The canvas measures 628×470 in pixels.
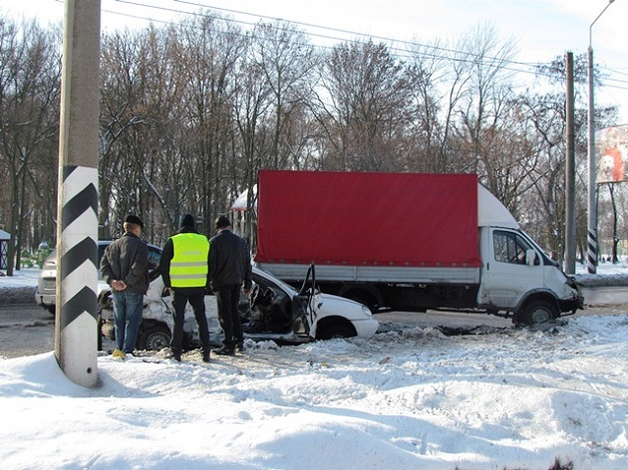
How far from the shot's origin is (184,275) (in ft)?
24.0

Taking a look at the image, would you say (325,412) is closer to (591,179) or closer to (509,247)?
(509,247)

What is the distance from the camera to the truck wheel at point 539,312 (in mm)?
11727

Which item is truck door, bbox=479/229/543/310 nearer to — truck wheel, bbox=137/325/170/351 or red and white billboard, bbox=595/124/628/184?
truck wheel, bbox=137/325/170/351

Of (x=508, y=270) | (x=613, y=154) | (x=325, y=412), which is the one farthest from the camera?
(x=613, y=154)

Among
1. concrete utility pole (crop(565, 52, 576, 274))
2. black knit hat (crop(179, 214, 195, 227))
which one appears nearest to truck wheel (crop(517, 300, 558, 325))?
black knit hat (crop(179, 214, 195, 227))

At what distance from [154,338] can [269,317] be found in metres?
1.66

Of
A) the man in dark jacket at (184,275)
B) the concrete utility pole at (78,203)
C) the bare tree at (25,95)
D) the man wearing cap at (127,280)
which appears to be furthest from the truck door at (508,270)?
the bare tree at (25,95)

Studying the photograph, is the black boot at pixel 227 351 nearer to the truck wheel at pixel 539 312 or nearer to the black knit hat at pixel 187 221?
the black knit hat at pixel 187 221

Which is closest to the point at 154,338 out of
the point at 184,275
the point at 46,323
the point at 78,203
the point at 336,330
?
the point at 184,275

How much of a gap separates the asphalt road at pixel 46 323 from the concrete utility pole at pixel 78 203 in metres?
3.85

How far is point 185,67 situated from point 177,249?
24059 mm

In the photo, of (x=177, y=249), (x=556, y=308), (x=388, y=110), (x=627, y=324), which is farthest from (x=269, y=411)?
(x=388, y=110)

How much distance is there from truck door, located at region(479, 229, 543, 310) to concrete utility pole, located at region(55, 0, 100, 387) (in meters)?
8.07

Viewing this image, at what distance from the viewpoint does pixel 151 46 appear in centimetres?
2789
